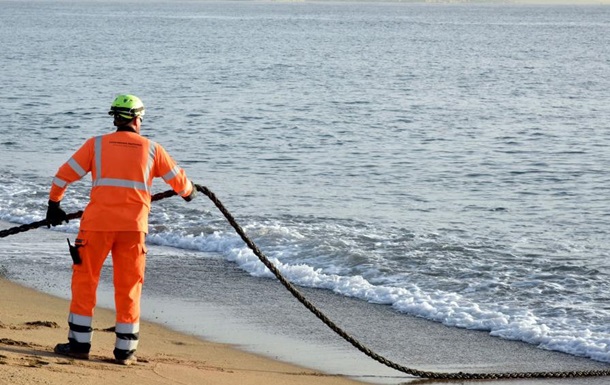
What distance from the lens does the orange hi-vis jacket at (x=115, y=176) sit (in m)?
6.80

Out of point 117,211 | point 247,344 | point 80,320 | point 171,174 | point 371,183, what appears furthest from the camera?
point 371,183

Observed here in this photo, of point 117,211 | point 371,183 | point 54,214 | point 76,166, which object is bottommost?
point 371,183

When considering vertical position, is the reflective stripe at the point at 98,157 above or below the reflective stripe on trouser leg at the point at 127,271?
above

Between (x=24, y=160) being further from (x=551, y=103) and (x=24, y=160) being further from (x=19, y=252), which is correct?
(x=551, y=103)

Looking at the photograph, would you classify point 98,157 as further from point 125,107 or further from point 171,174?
point 171,174

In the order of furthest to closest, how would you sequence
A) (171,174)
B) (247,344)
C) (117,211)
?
(247,344) → (171,174) → (117,211)

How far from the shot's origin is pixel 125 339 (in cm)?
697

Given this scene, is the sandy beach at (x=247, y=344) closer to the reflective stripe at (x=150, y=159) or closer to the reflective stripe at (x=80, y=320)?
the reflective stripe at (x=80, y=320)

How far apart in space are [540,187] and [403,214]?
379 centimetres

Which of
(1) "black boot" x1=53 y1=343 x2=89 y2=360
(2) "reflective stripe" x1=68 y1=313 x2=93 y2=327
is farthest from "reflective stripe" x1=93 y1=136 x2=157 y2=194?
(1) "black boot" x1=53 y1=343 x2=89 y2=360

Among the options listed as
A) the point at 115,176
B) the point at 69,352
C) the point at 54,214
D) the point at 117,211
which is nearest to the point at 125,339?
the point at 69,352

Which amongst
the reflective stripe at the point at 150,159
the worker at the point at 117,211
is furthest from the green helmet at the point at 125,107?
the reflective stripe at the point at 150,159

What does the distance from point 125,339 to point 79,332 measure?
305 mm

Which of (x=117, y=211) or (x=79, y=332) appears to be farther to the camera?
(x=79, y=332)
